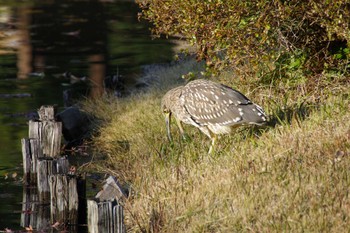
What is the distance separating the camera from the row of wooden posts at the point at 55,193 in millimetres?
8359

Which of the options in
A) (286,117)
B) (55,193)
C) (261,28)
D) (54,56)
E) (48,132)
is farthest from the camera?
(54,56)

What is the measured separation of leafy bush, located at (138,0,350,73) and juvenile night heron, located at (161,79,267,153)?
0.78m

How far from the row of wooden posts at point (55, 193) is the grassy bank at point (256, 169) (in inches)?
23.0

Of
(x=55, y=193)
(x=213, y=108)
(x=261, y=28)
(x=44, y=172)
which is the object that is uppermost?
(x=261, y=28)

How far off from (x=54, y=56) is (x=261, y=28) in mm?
12018

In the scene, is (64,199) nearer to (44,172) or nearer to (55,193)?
(55,193)

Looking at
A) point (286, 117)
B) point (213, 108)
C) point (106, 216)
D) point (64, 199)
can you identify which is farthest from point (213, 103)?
point (106, 216)

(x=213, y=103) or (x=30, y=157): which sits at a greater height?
(x=213, y=103)

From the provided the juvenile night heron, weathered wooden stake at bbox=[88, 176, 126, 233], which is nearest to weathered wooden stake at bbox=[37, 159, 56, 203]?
the juvenile night heron

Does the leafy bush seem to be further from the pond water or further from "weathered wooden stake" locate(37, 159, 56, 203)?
the pond water

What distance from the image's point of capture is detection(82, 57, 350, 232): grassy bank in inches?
340

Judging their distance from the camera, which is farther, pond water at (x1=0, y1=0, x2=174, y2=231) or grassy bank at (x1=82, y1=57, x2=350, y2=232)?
pond water at (x1=0, y1=0, x2=174, y2=231)

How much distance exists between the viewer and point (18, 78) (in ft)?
66.4

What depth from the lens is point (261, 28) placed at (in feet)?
38.3
